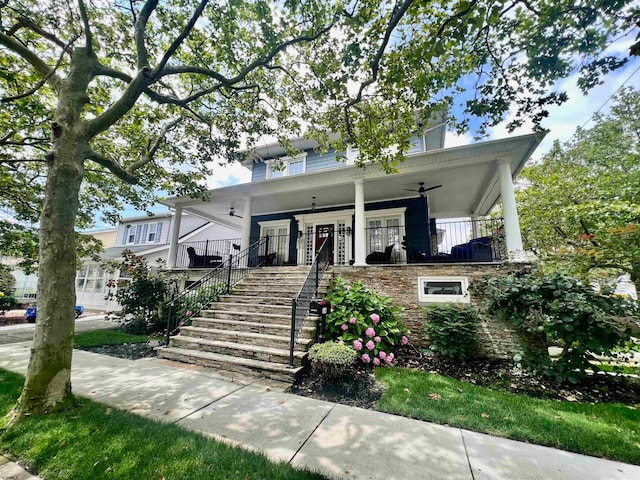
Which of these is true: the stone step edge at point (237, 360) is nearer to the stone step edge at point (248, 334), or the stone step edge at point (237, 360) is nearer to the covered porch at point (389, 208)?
the stone step edge at point (248, 334)

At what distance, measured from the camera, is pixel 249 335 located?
545 cm

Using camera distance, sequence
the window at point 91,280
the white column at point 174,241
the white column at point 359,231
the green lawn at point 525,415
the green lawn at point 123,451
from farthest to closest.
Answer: the window at point 91,280 < the white column at point 174,241 < the white column at point 359,231 < the green lawn at point 525,415 < the green lawn at point 123,451

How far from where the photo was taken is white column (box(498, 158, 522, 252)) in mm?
6330

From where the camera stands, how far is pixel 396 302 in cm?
670

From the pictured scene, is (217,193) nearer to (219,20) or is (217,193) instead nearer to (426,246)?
(219,20)

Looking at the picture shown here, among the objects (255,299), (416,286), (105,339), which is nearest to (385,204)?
(416,286)

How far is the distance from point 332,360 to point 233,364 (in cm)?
198

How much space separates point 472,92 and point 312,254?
8.44 metres

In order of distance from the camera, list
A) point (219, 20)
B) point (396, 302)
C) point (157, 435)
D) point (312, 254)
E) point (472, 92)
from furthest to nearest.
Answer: point (312, 254), point (396, 302), point (219, 20), point (472, 92), point (157, 435)

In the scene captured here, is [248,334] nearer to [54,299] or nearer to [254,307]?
[254,307]

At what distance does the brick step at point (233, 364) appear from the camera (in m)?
4.41

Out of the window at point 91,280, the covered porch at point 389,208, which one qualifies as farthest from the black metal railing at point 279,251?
the window at point 91,280

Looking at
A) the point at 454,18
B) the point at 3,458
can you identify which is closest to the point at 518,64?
the point at 454,18

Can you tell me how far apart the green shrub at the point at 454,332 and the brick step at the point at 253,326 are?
2.64 meters
